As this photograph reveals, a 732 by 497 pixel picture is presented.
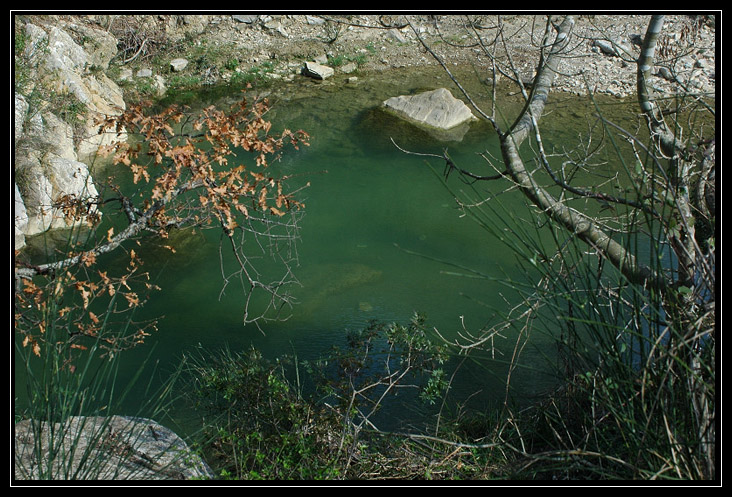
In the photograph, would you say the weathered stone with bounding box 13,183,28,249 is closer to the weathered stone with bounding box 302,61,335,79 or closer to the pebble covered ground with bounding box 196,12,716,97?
the weathered stone with bounding box 302,61,335,79

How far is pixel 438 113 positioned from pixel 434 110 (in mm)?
71

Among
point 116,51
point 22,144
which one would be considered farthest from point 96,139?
point 116,51

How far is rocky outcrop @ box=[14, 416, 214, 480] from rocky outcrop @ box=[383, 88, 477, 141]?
5.57 metres

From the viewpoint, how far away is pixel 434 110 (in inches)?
301

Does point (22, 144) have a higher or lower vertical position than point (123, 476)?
higher

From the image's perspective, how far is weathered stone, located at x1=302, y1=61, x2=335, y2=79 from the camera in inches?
353

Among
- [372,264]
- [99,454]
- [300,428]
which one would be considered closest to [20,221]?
[372,264]

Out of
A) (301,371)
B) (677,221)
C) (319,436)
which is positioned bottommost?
(301,371)

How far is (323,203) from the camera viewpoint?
621 cm

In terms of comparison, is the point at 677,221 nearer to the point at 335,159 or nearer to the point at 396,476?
the point at 396,476

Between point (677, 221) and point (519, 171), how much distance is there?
0.88 m

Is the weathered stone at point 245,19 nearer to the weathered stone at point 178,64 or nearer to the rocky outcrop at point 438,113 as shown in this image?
the weathered stone at point 178,64

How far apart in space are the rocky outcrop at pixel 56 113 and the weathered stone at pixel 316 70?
253cm

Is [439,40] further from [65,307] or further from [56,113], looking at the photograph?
[65,307]
